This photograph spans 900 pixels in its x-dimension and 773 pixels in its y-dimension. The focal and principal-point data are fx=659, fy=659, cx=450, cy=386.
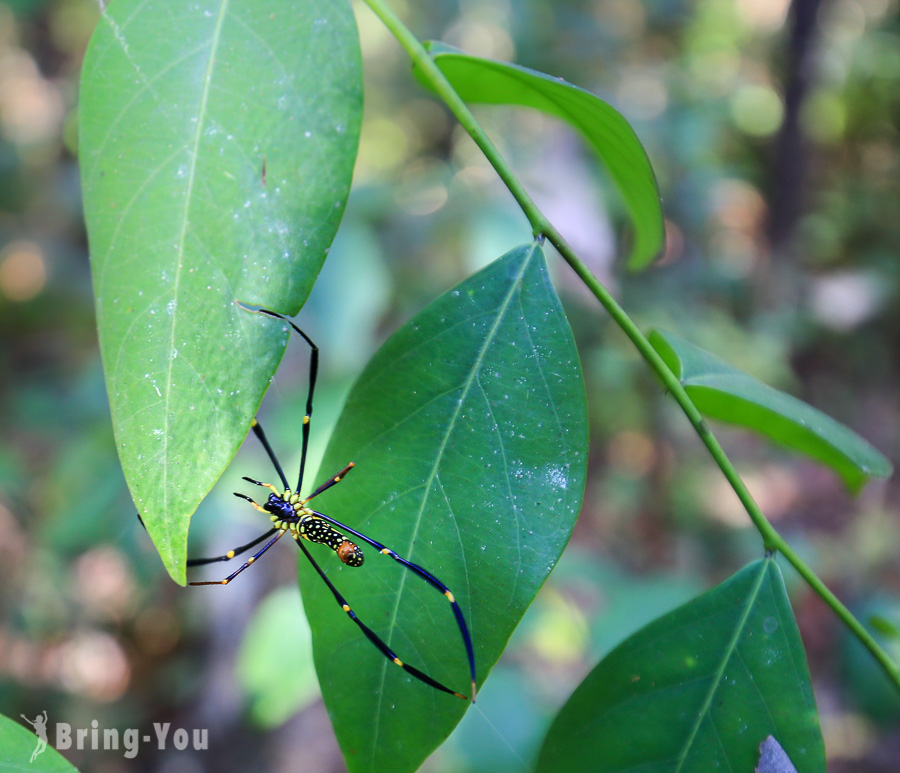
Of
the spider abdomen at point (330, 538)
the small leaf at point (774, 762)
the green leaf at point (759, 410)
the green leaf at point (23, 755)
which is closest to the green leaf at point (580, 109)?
the green leaf at point (759, 410)

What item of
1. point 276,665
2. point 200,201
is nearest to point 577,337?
point 276,665

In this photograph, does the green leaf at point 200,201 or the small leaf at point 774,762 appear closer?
the green leaf at point 200,201

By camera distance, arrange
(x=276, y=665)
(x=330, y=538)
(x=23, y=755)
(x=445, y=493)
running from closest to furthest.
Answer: (x=23, y=755), (x=445, y=493), (x=330, y=538), (x=276, y=665)

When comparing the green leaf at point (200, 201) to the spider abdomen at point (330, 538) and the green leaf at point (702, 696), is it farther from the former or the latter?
the green leaf at point (702, 696)

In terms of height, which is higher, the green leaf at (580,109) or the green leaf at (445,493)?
the green leaf at (580,109)

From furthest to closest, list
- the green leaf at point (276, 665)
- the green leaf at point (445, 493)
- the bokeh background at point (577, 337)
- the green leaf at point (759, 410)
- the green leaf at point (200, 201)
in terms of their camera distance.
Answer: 1. the bokeh background at point (577, 337)
2. the green leaf at point (276, 665)
3. the green leaf at point (759, 410)
4. the green leaf at point (445, 493)
5. the green leaf at point (200, 201)

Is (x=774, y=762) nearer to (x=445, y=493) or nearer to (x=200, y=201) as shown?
(x=445, y=493)

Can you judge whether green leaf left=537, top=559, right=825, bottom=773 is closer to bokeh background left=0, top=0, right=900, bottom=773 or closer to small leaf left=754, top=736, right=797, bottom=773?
small leaf left=754, top=736, right=797, bottom=773
